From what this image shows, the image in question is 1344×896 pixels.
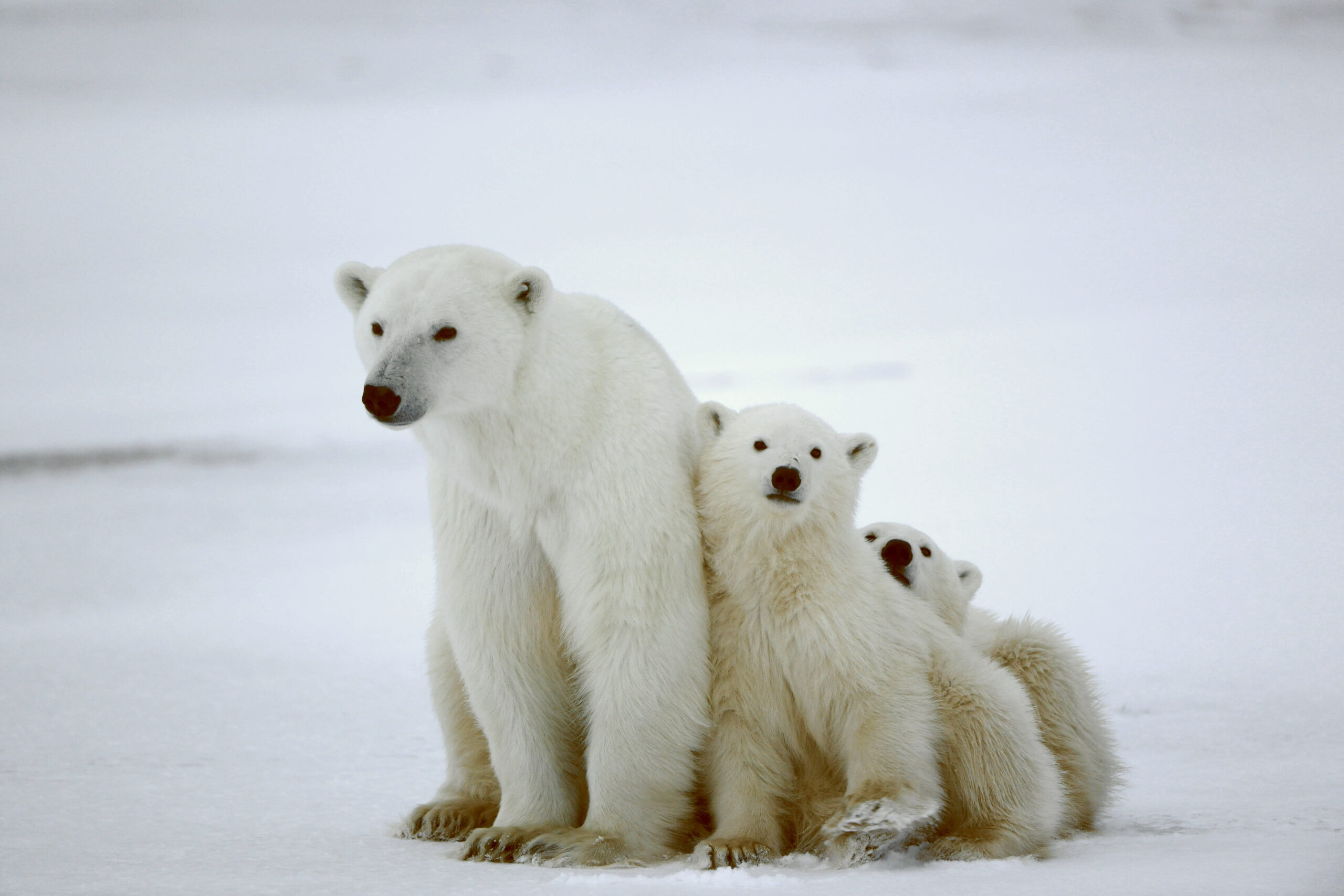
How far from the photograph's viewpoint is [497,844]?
13.2 feet

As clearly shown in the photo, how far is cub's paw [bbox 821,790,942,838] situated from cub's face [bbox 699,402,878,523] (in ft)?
2.67

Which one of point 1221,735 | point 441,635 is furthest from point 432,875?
point 1221,735

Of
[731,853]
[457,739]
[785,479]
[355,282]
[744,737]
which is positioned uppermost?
[355,282]

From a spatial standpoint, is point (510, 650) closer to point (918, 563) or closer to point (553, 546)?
A: point (553, 546)

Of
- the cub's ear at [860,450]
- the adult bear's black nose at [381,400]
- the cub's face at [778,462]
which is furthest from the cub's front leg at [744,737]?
the adult bear's black nose at [381,400]

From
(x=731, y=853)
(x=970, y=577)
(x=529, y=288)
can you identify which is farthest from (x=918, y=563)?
(x=529, y=288)

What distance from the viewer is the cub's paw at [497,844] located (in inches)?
158

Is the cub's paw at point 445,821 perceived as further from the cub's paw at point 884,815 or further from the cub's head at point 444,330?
the cub's head at point 444,330

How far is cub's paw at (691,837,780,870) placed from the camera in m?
3.83

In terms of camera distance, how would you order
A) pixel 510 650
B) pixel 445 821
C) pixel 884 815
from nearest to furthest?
pixel 884 815 < pixel 510 650 < pixel 445 821

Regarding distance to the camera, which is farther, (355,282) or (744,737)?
(355,282)

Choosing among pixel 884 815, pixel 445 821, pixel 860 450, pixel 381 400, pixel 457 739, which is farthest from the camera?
pixel 457 739

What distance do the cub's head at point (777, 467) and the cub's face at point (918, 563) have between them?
36 cm

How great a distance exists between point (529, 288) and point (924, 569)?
1.57 meters
